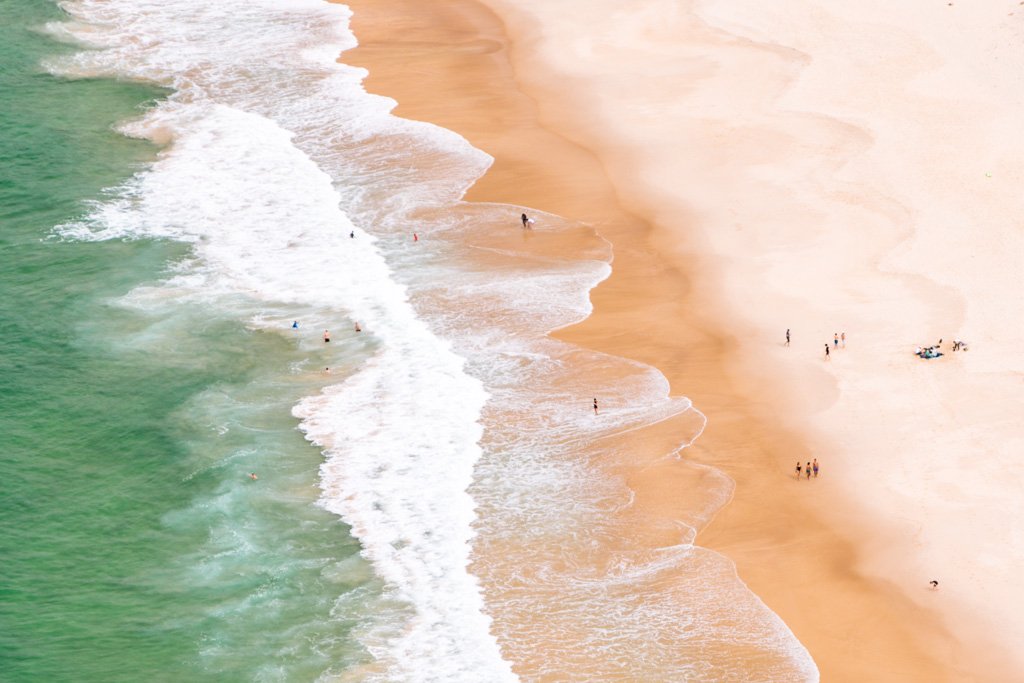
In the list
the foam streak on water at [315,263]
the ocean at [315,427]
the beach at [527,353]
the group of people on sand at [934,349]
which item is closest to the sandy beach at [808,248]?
the beach at [527,353]

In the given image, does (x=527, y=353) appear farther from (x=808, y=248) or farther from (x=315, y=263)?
(x=808, y=248)

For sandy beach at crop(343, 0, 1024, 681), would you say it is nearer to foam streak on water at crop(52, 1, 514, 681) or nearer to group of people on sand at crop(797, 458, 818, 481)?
group of people on sand at crop(797, 458, 818, 481)

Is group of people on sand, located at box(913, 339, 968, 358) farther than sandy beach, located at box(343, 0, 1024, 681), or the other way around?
group of people on sand, located at box(913, 339, 968, 358)

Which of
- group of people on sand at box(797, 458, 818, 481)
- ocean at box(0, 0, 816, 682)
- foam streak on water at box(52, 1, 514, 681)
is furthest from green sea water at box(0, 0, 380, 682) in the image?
group of people on sand at box(797, 458, 818, 481)

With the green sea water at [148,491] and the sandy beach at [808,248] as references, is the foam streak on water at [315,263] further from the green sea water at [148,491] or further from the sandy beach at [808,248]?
the sandy beach at [808,248]

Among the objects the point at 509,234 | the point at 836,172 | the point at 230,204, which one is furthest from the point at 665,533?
the point at 230,204
